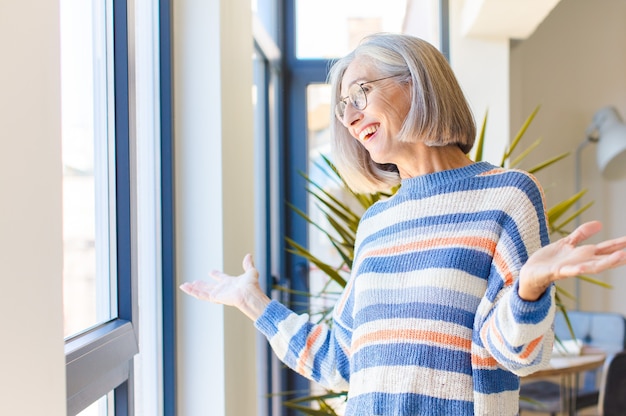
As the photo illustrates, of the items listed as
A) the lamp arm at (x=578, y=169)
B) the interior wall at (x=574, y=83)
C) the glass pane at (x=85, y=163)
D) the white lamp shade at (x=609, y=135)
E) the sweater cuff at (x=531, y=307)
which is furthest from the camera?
the interior wall at (x=574, y=83)

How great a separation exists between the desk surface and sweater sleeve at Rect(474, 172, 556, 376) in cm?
214

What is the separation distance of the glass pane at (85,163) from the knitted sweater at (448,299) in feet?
1.91

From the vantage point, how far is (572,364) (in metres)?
3.32

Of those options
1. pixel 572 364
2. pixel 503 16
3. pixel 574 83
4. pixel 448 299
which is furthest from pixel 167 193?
pixel 574 83

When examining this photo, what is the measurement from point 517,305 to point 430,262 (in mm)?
248

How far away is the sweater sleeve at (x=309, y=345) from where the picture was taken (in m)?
1.51

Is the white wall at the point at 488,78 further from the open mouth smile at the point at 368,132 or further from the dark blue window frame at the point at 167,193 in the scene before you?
the open mouth smile at the point at 368,132

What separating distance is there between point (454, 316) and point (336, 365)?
1.18 ft

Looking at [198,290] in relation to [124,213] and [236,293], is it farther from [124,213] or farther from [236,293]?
[124,213]

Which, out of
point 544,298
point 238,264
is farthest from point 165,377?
point 544,298

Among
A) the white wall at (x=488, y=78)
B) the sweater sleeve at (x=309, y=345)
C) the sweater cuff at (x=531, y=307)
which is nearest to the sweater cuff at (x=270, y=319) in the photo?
the sweater sleeve at (x=309, y=345)

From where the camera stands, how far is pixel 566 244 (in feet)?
3.37

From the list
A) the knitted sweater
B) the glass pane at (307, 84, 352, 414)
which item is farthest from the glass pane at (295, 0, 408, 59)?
the knitted sweater

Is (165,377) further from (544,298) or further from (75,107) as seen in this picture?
(544,298)
